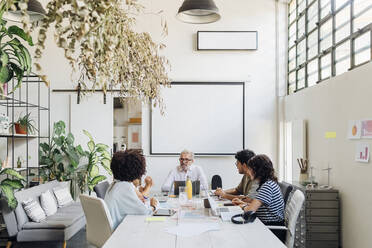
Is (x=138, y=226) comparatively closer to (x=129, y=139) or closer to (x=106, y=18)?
(x=106, y=18)

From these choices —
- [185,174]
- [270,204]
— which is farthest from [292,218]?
[185,174]

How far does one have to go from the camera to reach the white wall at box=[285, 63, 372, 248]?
12.2ft

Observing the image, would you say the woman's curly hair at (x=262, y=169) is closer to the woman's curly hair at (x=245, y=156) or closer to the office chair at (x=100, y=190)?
the woman's curly hair at (x=245, y=156)

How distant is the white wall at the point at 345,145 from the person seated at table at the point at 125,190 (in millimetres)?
2126

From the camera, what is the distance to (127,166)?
9.87 ft

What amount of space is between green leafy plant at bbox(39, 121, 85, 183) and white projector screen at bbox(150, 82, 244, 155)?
1262mm

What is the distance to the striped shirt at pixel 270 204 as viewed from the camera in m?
3.14

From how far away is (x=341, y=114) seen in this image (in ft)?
14.0

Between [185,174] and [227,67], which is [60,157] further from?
[227,67]

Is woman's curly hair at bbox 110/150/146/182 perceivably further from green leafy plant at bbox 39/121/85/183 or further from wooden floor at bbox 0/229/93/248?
green leafy plant at bbox 39/121/85/183

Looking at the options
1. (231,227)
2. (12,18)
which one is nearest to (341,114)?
(231,227)

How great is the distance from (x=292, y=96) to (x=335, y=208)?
2.29 metres

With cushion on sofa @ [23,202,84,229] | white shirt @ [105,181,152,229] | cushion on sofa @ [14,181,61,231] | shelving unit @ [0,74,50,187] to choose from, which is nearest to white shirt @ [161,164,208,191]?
cushion on sofa @ [23,202,84,229]

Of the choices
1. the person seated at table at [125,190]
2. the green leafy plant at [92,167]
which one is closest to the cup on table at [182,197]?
the person seated at table at [125,190]
